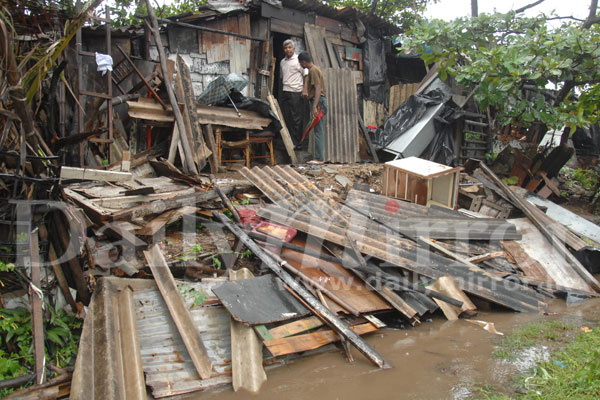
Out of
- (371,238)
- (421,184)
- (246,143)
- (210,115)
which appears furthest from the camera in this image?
(246,143)

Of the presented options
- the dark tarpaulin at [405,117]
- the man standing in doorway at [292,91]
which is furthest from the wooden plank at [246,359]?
the dark tarpaulin at [405,117]

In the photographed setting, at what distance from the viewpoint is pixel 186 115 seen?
677 cm

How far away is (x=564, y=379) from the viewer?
9.59 ft

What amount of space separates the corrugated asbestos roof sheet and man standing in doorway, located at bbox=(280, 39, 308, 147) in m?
1.08

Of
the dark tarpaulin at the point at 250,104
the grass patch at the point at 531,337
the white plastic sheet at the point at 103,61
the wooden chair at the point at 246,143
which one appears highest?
the white plastic sheet at the point at 103,61

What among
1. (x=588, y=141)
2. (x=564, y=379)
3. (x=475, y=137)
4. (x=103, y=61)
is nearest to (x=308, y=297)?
(x=564, y=379)

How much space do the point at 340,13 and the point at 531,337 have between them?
785cm

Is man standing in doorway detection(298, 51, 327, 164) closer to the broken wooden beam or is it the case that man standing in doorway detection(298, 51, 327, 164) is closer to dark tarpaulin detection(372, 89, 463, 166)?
dark tarpaulin detection(372, 89, 463, 166)

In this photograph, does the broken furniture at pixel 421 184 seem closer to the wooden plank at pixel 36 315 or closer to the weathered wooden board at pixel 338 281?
the weathered wooden board at pixel 338 281

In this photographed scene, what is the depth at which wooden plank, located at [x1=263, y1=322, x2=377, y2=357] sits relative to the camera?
333 cm

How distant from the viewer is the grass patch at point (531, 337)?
141 inches

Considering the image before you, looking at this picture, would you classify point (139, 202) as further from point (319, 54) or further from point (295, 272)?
point (319, 54)

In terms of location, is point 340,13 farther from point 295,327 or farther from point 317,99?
point 295,327

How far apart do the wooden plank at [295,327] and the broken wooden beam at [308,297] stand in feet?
0.28
